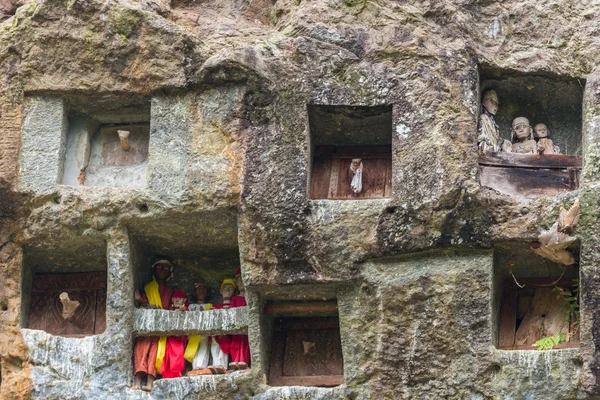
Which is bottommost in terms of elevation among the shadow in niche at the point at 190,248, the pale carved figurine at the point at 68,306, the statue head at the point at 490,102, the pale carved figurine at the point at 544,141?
the pale carved figurine at the point at 68,306

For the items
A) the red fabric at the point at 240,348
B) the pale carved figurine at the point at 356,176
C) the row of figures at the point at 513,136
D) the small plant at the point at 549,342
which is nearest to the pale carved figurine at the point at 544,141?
the row of figures at the point at 513,136

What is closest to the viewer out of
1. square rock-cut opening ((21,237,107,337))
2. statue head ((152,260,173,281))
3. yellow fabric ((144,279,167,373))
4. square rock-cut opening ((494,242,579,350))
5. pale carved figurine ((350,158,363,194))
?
square rock-cut opening ((494,242,579,350))

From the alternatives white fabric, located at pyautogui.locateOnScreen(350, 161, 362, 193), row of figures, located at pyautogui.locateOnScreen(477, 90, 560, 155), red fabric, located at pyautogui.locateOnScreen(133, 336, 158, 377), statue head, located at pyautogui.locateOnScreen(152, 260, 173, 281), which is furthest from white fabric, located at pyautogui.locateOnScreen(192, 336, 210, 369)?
row of figures, located at pyautogui.locateOnScreen(477, 90, 560, 155)

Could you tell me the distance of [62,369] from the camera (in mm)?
15875

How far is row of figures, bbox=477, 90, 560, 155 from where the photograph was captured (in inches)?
640

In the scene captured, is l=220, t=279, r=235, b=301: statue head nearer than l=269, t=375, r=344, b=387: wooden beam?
No

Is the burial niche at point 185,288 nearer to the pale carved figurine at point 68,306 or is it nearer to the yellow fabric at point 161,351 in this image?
the yellow fabric at point 161,351

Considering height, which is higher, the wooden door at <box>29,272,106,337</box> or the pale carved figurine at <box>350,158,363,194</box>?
the pale carved figurine at <box>350,158,363,194</box>

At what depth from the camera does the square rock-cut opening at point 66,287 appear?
1652 centimetres

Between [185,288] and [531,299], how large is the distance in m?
3.92

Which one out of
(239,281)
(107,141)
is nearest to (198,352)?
(239,281)

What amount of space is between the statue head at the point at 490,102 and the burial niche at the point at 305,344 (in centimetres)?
280

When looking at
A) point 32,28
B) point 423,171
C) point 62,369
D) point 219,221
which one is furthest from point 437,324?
point 32,28

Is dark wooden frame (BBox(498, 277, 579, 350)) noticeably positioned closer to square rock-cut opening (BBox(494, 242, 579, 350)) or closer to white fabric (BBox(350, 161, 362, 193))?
square rock-cut opening (BBox(494, 242, 579, 350))
